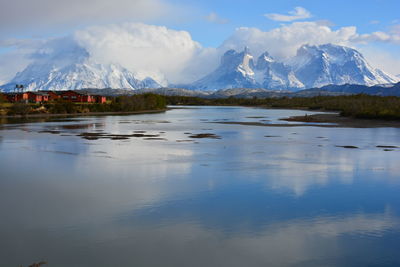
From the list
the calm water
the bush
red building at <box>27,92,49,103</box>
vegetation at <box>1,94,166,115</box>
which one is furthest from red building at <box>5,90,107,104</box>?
the calm water

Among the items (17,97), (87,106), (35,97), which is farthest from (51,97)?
(87,106)

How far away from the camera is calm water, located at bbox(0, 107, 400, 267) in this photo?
14539 mm

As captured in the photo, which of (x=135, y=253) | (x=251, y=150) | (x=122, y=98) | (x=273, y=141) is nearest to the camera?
(x=135, y=253)

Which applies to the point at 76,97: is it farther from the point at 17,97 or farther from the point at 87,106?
the point at 87,106

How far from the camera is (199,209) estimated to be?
19.9 metres

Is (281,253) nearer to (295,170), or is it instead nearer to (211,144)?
(295,170)

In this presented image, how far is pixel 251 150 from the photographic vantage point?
135 feet

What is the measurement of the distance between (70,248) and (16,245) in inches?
76.3

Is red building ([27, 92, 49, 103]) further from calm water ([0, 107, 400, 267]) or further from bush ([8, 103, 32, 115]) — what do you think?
calm water ([0, 107, 400, 267])

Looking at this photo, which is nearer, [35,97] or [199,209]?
[199,209]

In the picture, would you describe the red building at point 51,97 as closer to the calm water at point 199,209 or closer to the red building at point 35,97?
the red building at point 35,97

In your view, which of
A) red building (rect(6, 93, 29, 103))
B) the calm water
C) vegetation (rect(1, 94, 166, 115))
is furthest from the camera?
red building (rect(6, 93, 29, 103))

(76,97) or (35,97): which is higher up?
(76,97)

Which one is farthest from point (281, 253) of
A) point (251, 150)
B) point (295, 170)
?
point (251, 150)
